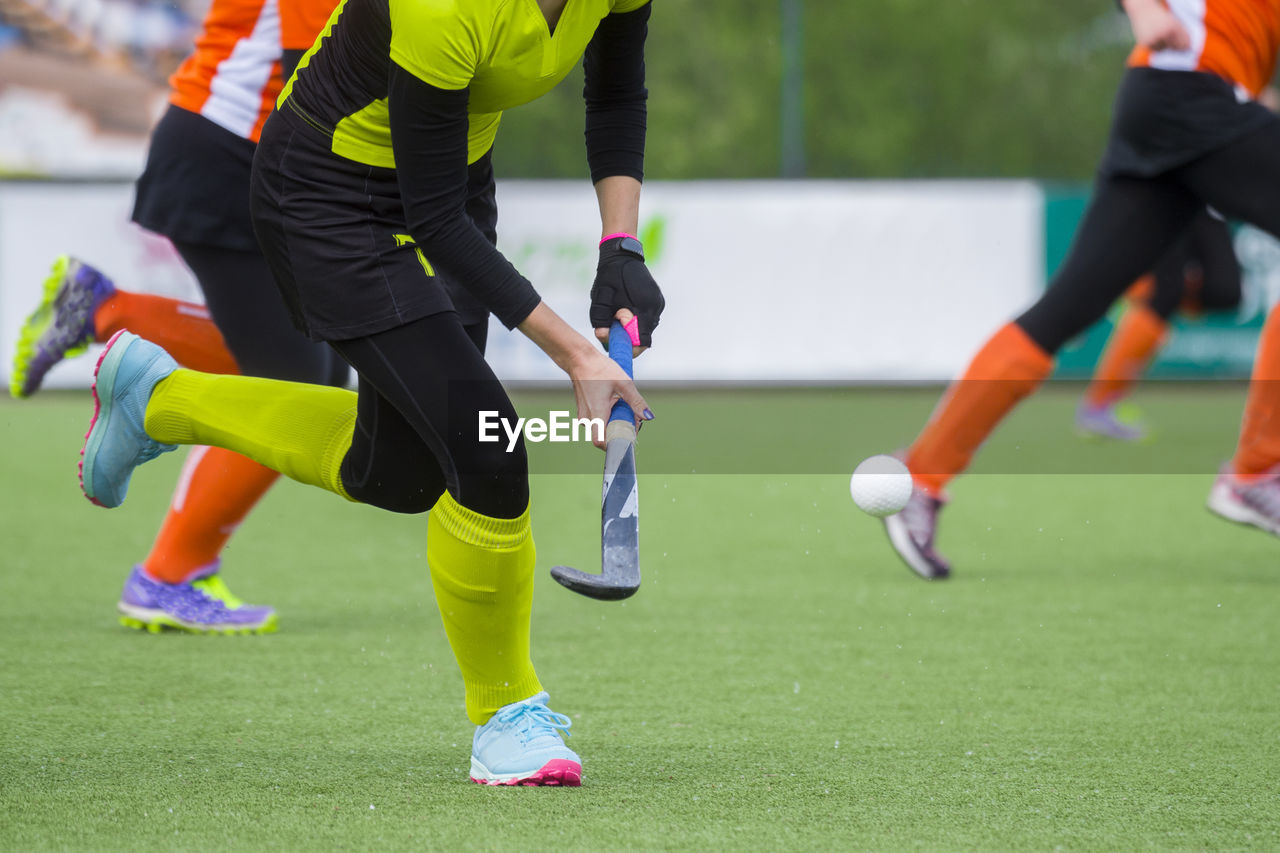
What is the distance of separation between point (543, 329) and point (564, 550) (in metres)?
2.70

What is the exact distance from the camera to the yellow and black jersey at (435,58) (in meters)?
2.29

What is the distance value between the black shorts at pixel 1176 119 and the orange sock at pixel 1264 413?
0.62 metres

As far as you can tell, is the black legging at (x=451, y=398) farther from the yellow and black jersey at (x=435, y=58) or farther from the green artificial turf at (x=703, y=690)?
the green artificial turf at (x=703, y=690)

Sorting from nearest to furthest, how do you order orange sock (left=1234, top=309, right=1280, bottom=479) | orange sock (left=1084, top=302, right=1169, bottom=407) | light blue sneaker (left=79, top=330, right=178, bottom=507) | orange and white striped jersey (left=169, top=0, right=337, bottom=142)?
1. light blue sneaker (left=79, top=330, right=178, bottom=507)
2. orange and white striped jersey (left=169, top=0, right=337, bottom=142)
3. orange sock (left=1234, top=309, right=1280, bottom=479)
4. orange sock (left=1084, top=302, right=1169, bottom=407)

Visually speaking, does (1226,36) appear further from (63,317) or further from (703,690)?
(63,317)

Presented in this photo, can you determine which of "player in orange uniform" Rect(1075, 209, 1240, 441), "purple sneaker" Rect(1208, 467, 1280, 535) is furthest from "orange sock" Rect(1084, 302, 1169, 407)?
"purple sneaker" Rect(1208, 467, 1280, 535)

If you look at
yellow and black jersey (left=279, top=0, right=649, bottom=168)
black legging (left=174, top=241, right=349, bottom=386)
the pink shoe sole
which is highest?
yellow and black jersey (left=279, top=0, right=649, bottom=168)

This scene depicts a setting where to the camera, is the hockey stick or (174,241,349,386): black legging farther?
(174,241,349,386): black legging

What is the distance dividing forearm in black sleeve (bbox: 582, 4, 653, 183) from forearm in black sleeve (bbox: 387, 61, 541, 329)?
47 cm

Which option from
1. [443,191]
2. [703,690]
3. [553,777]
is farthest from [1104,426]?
[443,191]

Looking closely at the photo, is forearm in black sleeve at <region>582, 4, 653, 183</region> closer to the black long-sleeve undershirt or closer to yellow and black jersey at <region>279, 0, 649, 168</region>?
yellow and black jersey at <region>279, 0, 649, 168</region>

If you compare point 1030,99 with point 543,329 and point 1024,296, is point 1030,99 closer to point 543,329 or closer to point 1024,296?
point 1024,296

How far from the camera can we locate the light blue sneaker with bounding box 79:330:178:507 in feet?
10.1

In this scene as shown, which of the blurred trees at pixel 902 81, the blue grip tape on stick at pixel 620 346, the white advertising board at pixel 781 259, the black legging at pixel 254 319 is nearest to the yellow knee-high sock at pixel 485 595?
the blue grip tape on stick at pixel 620 346
